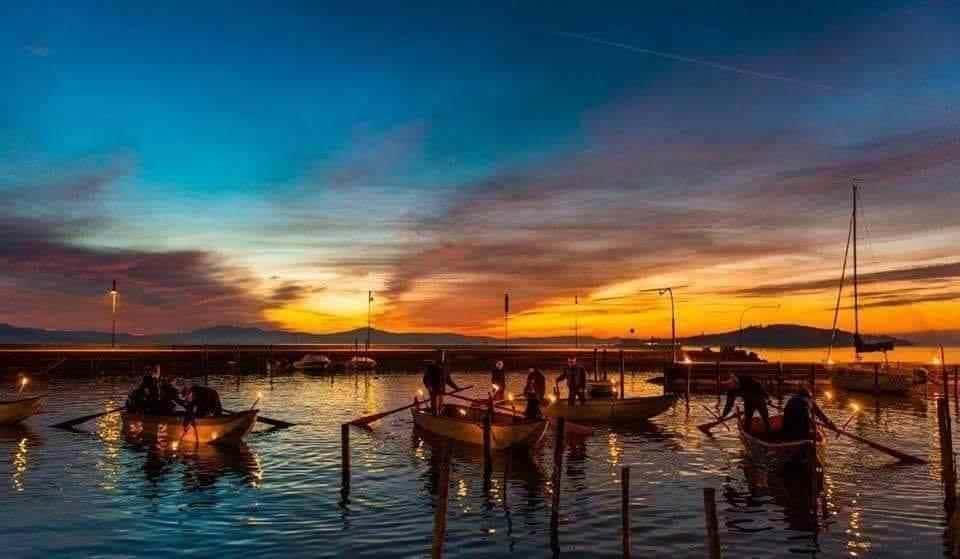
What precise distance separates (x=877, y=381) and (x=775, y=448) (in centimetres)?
4010

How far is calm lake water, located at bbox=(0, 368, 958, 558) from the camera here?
1802cm

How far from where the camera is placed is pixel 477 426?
99.0 ft

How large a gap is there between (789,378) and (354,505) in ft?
200

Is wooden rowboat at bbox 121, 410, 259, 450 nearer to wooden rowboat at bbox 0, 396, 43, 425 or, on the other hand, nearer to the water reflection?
the water reflection

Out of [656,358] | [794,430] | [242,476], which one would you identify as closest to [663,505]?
[794,430]

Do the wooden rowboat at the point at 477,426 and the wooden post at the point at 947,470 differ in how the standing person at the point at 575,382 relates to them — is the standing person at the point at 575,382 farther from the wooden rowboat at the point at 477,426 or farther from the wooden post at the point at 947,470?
the wooden post at the point at 947,470

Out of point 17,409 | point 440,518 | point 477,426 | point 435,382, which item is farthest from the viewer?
point 17,409

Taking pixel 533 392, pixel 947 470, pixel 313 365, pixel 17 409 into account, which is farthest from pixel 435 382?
pixel 313 365

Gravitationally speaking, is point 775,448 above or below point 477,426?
below

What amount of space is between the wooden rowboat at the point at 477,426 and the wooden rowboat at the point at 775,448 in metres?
7.76

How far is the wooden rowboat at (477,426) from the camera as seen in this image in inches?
1130

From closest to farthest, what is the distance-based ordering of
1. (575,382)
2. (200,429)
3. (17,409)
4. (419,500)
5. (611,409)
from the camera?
(419,500) < (200,429) < (17,409) < (575,382) < (611,409)

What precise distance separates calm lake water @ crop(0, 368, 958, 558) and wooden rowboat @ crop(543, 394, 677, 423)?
3.13 meters

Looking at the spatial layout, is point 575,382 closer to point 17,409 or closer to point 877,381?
point 17,409
